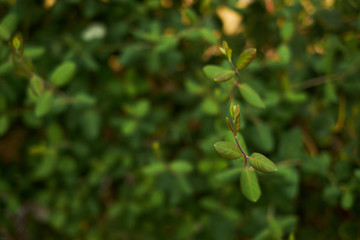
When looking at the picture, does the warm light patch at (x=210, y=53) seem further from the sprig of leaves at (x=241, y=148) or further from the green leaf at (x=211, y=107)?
the sprig of leaves at (x=241, y=148)

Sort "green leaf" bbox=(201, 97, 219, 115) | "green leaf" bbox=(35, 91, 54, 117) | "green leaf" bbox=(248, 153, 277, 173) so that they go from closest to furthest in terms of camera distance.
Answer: "green leaf" bbox=(248, 153, 277, 173)
"green leaf" bbox=(35, 91, 54, 117)
"green leaf" bbox=(201, 97, 219, 115)

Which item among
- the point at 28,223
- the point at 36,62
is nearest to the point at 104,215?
the point at 28,223

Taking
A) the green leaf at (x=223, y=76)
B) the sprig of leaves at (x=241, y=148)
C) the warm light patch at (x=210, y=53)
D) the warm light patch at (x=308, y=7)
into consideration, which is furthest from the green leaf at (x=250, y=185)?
the warm light patch at (x=308, y=7)

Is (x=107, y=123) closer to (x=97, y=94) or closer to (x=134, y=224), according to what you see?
(x=97, y=94)

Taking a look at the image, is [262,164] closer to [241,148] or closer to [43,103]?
[241,148]

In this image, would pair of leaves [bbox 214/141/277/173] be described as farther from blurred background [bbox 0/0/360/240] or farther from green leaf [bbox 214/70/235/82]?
blurred background [bbox 0/0/360/240]

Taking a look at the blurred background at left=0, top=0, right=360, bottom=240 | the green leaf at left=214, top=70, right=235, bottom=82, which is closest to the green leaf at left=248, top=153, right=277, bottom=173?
the green leaf at left=214, top=70, right=235, bottom=82

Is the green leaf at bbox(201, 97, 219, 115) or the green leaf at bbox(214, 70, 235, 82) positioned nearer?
the green leaf at bbox(214, 70, 235, 82)
